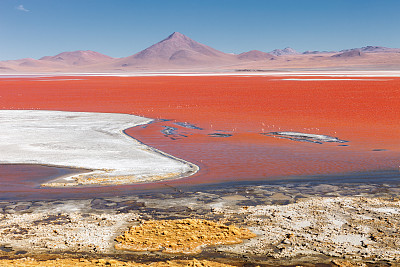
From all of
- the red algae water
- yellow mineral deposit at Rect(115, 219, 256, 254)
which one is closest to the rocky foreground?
yellow mineral deposit at Rect(115, 219, 256, 254)

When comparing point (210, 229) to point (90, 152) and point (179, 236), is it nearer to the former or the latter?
point (179, 236)

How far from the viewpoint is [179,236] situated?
556cm

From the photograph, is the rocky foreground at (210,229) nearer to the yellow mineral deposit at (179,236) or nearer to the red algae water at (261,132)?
the yellow mineral deposit at (179,236)

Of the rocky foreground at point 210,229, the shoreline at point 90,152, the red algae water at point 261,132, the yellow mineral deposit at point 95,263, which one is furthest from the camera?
the red algae water at point 261,132

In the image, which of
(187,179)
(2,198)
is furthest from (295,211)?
(2,198)

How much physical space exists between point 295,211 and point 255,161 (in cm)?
362

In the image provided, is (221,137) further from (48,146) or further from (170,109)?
(170,109)

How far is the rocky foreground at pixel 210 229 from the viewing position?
16.7 feet

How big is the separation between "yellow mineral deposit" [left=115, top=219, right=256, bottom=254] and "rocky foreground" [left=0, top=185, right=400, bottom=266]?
0.01 m

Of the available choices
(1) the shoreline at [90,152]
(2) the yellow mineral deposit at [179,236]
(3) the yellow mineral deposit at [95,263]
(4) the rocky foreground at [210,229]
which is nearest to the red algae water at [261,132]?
(1) the shoreline at [90,152]

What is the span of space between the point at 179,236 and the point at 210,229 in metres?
0.43

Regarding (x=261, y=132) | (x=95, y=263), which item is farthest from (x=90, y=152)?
(x=95, y=263)

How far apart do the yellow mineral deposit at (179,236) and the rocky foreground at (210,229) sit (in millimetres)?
12

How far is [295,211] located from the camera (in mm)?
6539
